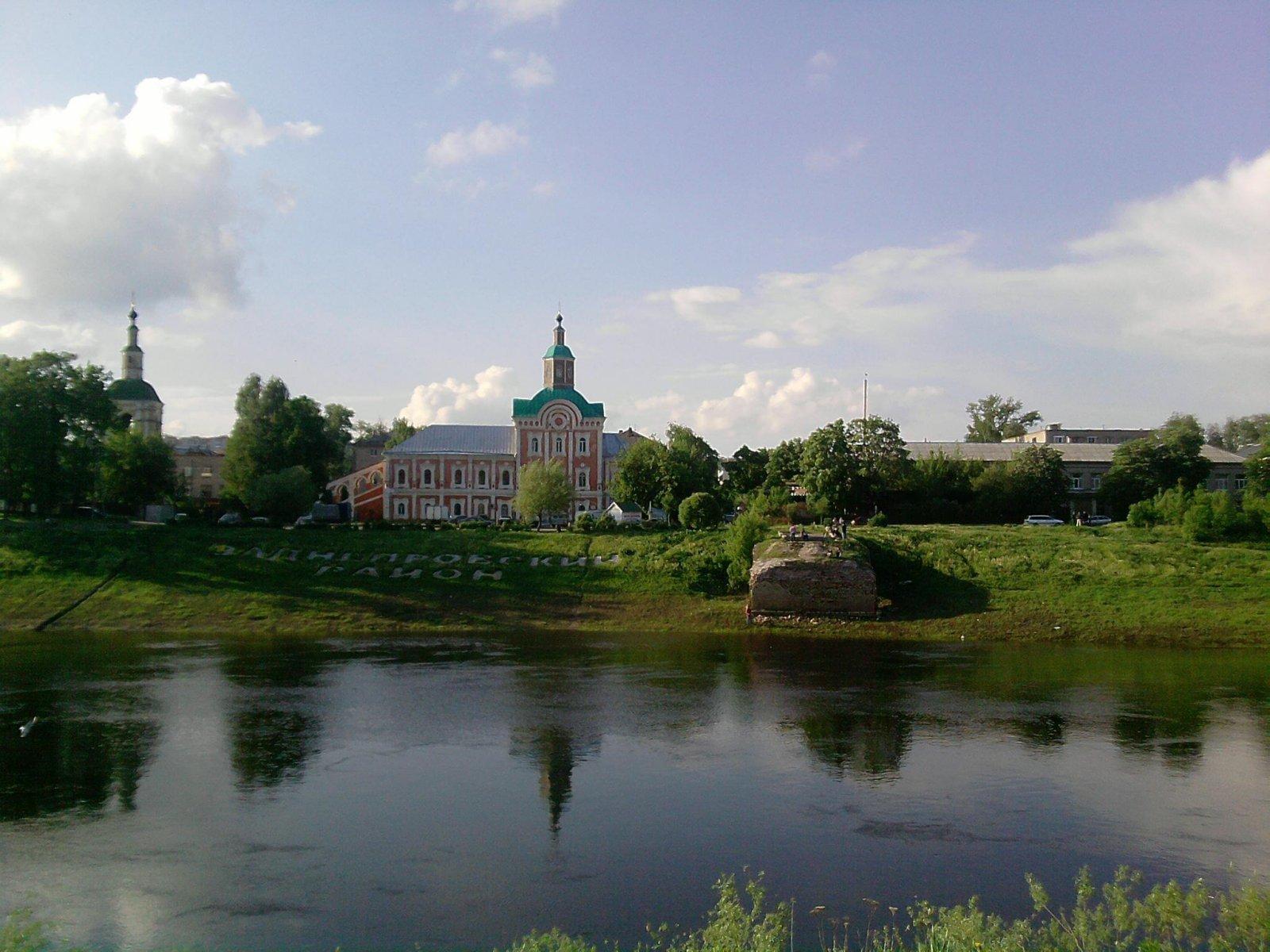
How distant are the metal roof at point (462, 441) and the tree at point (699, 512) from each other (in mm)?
26426

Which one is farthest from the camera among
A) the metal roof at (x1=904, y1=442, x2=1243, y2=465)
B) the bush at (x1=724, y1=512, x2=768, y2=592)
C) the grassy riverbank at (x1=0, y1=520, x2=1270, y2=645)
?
the metal roof at (x1=904, y1=442, x2=1243, y2=465)

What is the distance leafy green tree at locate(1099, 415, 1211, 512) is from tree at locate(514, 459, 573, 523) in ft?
114

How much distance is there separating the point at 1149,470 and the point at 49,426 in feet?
210

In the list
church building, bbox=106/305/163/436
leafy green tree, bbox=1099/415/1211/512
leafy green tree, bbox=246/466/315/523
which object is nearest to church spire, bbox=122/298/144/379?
church building, bbox=106/305/163/436

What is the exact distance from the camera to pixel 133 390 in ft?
299

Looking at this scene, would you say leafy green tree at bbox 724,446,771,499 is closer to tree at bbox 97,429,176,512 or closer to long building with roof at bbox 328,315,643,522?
long building with roof at bbox 328,315,643,522

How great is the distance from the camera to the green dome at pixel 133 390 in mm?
90562

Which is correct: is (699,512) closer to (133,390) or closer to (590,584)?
(590,584)

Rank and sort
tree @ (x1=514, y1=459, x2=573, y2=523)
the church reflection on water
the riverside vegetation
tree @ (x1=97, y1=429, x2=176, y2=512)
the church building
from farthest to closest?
the church building < tree @ (x1=97, y1=429, x2=176, y2=512) < tree @ (x1=514, y1=459, x2=573, y2=523) < the church reflection on water < the riverside vegetation

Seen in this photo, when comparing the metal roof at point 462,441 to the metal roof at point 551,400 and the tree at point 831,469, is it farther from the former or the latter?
the tree at point 831,469

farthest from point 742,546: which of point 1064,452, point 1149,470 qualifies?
point 1064,452

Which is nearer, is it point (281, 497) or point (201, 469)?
point (281, 497)

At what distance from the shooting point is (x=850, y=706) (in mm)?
24625

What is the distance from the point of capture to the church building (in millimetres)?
90250
